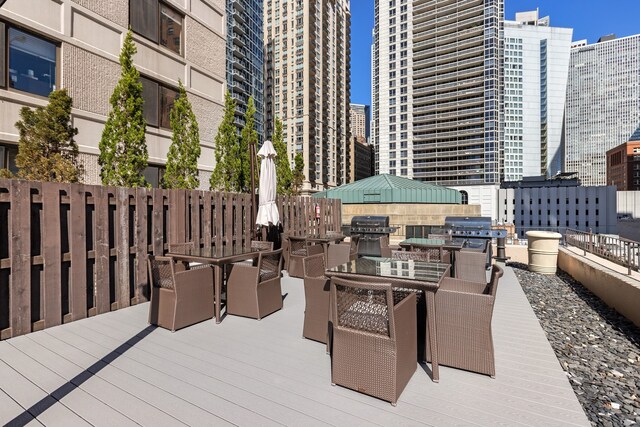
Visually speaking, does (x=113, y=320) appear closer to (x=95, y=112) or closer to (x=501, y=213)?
(x=95, y=112)

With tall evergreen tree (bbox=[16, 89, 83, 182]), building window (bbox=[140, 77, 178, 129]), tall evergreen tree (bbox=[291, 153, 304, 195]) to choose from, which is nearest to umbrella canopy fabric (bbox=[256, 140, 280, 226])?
tall evergreen tree (bbox=[16, 89, 83, 182])

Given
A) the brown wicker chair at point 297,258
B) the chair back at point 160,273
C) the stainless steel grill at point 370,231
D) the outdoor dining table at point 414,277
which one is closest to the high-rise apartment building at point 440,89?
the stainless steel grill at point 370,231

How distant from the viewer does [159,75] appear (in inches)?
485

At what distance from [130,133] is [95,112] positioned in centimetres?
193

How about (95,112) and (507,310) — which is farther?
(95,112)

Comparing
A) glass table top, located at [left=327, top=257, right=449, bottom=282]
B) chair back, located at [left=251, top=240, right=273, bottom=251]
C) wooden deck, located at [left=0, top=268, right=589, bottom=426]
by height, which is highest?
glass table top, located at [left=327, top=257, right=449, bottom=282]

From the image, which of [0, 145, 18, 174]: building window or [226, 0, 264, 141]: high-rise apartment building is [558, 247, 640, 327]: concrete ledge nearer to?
[0, 145, 18, 174]: building window

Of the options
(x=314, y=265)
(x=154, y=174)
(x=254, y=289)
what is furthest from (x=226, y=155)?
(x=254, y=289)

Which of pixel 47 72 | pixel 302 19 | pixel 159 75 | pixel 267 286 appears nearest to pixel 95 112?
pixel 47 72

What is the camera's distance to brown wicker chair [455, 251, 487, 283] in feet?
19.8

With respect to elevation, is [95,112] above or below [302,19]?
below

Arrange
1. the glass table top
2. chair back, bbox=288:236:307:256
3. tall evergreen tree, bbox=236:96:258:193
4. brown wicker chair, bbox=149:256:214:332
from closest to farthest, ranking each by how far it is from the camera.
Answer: the glass table top
brown wicker chair, bbox=149:256:214:332
chair back, bbox=288:236:307:256
tall evergreen tree, bbox=236:96:258:193

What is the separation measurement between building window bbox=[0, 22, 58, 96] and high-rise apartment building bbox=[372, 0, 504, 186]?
72.6m

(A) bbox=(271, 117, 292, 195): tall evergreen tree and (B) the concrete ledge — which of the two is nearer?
(B) the concrete ledge
